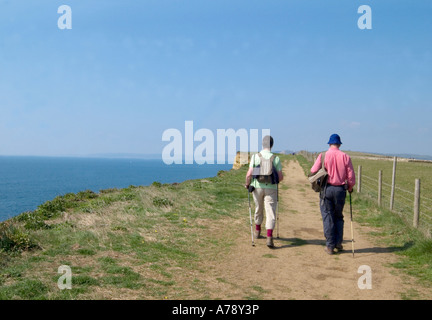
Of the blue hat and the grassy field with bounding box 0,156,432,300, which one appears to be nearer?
the grassy field with bounding box 0,156,432,300

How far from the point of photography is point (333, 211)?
8.07 m

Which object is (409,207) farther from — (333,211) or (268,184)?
(268,184)

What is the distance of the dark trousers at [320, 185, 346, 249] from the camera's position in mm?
7906

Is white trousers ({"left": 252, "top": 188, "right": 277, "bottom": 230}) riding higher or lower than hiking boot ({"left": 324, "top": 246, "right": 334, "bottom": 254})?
higher

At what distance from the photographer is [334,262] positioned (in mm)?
7473

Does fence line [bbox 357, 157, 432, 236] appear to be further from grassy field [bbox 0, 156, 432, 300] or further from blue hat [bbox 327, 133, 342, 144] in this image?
blue hat [bbox 327, 133, 342, 144]

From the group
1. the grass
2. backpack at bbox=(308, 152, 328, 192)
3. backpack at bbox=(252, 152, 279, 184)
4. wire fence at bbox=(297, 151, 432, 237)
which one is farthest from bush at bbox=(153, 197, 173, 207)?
wire fence at bbox=(297, 151, 432, 237)

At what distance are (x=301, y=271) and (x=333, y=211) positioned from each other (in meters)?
1.86

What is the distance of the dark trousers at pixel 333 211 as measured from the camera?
7.91 meters

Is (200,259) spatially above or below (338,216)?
below

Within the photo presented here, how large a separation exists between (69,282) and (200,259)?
282 centimetres

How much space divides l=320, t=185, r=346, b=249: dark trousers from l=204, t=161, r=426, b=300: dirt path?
394 mm
